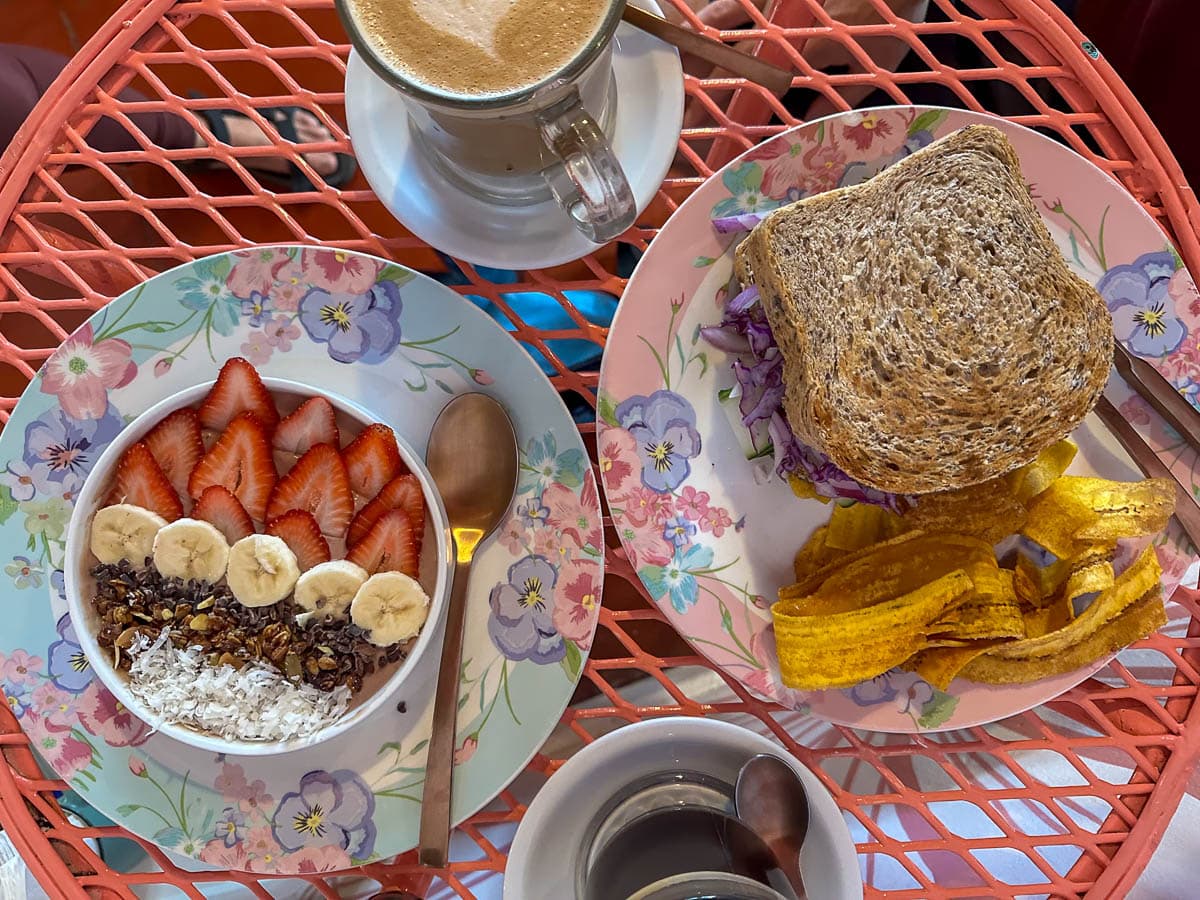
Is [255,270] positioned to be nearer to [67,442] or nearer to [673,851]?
[67,442]

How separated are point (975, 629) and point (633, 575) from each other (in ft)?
1.08

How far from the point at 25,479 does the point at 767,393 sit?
73cm

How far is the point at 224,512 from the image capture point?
839 mm

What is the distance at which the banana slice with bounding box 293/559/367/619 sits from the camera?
32.1 inches

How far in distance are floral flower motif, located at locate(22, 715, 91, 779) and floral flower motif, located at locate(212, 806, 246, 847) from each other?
0.45 feet

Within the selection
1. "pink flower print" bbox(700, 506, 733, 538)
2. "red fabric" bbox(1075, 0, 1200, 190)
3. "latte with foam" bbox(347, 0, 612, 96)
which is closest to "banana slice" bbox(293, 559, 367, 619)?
"pink flower print" bbox(700, 506, 733, 538)

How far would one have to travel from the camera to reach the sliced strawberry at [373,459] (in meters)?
0.83

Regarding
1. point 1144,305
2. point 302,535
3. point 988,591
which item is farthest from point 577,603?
point 1144,305

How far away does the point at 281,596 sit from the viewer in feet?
2.69

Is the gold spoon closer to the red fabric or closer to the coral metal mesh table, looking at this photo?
the coral metal mesh table

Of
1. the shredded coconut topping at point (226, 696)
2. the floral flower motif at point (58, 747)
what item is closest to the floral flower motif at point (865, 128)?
the shredded coconut topping at point (226, 696)

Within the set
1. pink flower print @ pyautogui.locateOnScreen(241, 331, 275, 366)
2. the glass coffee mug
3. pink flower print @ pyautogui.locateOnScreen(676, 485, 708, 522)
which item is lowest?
pink flower print @ pyautogui.locateOnScreen(676, 485, 708, 522)

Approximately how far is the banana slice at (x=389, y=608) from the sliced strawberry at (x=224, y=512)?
0.14 meters

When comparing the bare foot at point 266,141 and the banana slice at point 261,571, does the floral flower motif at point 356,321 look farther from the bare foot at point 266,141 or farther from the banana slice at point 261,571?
the bare foot at point 266,141
